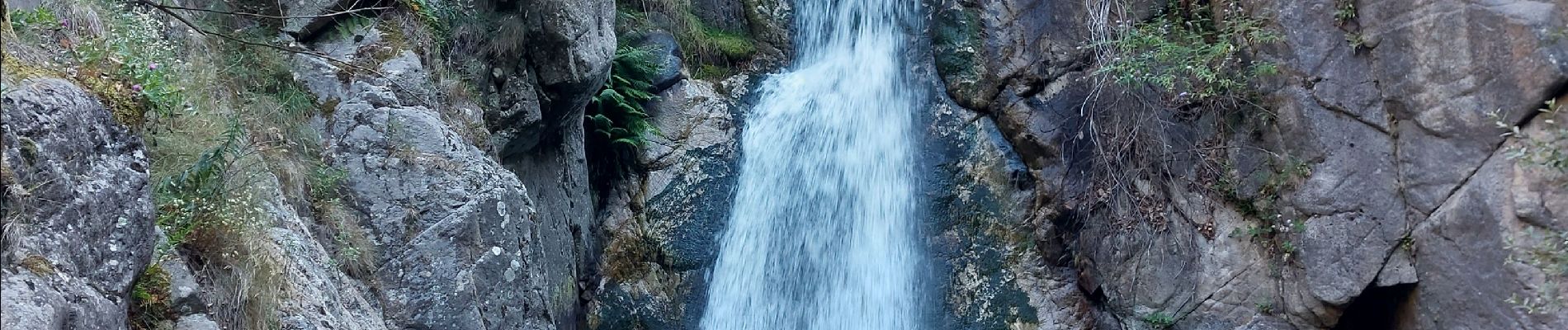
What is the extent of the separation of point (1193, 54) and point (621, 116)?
4262 mm

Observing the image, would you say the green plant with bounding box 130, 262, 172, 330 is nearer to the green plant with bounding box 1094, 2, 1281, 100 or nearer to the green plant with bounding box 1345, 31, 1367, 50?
the green plant with bounding box 1094, 2, 1281, 100

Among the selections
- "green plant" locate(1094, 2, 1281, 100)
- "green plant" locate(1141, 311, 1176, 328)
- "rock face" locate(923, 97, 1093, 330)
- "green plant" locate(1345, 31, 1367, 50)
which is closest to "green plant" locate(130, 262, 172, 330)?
"rock face" locate(923, 97, 1093, 330)

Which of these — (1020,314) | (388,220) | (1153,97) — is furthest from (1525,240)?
(388,220)

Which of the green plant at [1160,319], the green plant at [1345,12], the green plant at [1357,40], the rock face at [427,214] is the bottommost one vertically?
the green plant at [1160,319]

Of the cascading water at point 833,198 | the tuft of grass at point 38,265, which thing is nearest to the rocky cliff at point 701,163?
the tuft of grass at point 38,265

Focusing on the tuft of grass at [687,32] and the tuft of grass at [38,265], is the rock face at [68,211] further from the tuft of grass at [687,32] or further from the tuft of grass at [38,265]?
the tuft of grass at [687,32]

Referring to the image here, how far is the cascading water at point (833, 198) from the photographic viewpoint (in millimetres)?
8062

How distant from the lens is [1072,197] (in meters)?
7.95

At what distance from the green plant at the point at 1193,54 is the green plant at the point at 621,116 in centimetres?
343

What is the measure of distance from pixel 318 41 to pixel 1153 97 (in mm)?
5572

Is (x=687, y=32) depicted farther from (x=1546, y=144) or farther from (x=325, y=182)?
(x=1546, y=144)

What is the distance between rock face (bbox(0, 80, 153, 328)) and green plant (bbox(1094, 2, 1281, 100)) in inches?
233

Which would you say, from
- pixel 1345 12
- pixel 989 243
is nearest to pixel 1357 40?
pixel 1345 12

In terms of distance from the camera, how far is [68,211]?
131 inches
